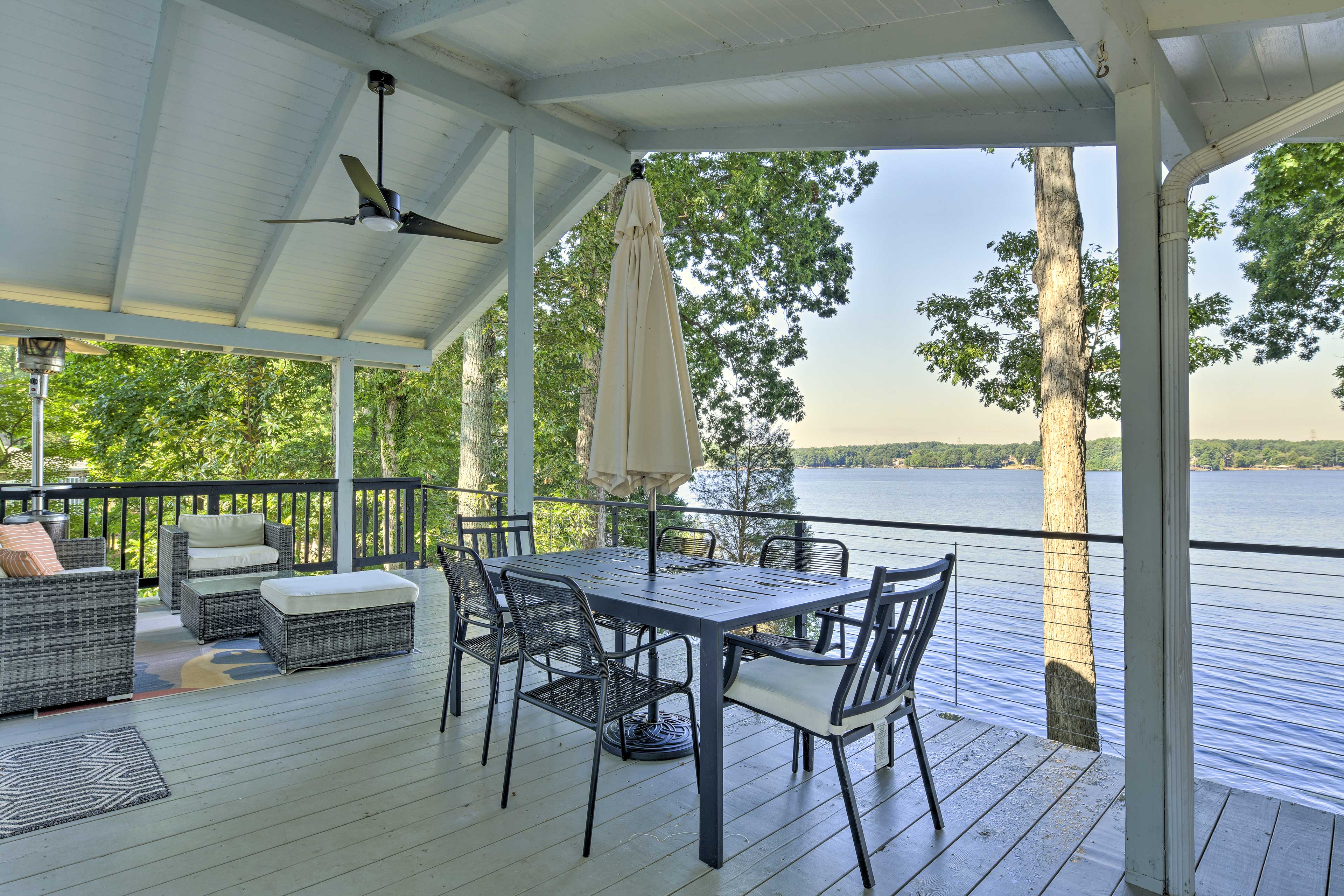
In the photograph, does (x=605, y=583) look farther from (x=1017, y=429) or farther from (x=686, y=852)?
(x=1017, y=429)

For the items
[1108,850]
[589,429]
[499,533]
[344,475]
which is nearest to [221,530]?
[344,475]

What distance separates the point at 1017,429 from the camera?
1830cm

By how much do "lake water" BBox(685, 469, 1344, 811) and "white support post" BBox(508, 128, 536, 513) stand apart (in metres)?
2.11

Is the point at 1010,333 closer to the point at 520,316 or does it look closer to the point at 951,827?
the point at 520,316

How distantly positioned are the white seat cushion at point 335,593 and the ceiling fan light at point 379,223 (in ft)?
6.71

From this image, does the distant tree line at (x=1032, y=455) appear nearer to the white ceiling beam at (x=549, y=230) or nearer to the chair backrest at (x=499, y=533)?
the white ceiling beam at (x=549, y=230)

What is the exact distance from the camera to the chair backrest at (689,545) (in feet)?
12.9

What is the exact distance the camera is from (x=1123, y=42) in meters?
2.13

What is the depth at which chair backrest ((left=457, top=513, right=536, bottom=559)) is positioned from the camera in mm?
4043

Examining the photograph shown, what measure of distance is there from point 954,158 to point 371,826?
76.0ft

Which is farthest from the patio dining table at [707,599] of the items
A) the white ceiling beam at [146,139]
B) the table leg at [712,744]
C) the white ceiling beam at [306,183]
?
the white ceiling beam at [146,139]

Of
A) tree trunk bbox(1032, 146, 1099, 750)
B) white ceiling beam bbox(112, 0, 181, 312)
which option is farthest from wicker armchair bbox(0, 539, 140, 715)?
tree trunk bbox(1032, 146, 1099, 750)

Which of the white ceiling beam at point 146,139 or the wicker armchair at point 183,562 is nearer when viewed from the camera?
the white ceiling beam at point 146,139

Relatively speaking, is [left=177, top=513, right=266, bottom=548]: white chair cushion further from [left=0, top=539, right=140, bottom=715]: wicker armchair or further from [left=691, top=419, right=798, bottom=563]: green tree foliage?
[left=691, top=419, right=798, bottom=563]: green tree foliage
